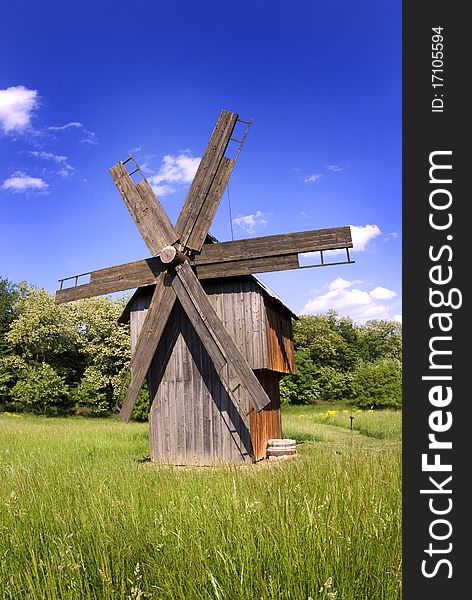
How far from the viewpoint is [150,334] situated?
1265 cm

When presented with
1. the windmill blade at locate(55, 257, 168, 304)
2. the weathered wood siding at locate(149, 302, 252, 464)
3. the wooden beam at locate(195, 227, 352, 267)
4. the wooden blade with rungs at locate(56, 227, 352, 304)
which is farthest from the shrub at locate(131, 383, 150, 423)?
the wooden beam at locate(195, 227, 352, 267)

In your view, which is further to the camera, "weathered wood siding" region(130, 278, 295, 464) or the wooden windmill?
"weathered wood siding" region(130, 278, 295, 464)

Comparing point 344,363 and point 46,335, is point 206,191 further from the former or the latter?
point 344,363

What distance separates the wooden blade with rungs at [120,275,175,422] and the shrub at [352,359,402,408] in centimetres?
3492

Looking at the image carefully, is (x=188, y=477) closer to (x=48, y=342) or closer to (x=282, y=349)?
(x=282, y=349)

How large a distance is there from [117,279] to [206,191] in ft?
11.2

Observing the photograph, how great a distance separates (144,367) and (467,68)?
11033mm

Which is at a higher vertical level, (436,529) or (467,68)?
(467,68)

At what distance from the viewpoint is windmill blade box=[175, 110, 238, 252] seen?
1249 cm

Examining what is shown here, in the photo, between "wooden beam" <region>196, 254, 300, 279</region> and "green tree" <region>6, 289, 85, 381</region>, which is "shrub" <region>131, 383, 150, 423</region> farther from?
"wooden beam" <region>196, 254, 300, 279</region>

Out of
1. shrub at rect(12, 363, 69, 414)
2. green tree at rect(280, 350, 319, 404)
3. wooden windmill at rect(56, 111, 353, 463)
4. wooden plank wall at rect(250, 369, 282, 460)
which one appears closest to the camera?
wooden windmill at rect(56, 111, 353, 463)

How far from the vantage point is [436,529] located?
2258 millimetres

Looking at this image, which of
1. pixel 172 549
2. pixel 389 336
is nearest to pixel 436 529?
pixel 172 549

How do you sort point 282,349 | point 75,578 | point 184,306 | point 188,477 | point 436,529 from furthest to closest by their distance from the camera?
1. point 282,349
2. point 184,306
3. point 188,477
4. point 75,578
5. point 436,529
